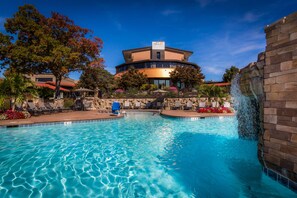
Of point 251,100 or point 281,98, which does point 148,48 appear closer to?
point 251,100

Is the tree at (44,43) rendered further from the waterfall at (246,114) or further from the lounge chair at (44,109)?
the waterfall at (246,114)

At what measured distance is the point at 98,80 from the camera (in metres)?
34.3

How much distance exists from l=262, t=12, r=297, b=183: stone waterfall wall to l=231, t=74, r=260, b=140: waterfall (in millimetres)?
2821

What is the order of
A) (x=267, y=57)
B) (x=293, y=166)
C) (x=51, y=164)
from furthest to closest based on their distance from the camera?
(x=51, y=164)
(x=267, y=57)
(x=293, y=166)

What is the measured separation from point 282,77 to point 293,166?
6.21 feet

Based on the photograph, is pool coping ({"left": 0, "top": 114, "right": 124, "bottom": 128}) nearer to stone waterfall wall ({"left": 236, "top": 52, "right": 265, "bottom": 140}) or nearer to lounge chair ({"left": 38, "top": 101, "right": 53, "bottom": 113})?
lounge chair ({"left": 38, "top": 101, "right": 53, "bottom": 113})

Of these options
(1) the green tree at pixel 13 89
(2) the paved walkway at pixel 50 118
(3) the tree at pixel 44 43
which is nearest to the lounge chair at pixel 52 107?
(2) the paved walkway at pixel 50 118

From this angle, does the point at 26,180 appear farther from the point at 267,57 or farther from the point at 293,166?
the point at 267,57

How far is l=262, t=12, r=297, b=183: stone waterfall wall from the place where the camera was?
3492 mm

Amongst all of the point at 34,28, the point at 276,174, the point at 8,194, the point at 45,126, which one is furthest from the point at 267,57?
the point at 34,28

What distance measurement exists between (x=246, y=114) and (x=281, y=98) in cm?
432

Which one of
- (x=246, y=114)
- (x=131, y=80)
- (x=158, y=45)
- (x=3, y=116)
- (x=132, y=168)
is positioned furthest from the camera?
(x=158, y=45)

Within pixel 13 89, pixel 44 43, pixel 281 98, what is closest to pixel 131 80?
pixel 44 43

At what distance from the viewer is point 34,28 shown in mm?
17859
